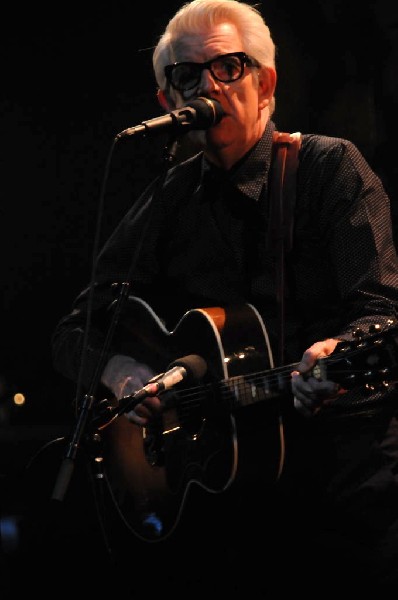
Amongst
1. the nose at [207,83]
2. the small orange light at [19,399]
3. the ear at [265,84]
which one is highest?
the nose at [207,83]

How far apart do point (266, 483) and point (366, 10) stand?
74.1 inches

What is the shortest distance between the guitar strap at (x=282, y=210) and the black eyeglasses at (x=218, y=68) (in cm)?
28

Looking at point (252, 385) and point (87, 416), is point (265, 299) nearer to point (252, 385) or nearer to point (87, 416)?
point (252, 385)

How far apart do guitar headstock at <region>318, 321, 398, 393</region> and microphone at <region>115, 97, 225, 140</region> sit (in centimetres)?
73

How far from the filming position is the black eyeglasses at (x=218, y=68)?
2.77 metres

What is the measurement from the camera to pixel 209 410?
254cm

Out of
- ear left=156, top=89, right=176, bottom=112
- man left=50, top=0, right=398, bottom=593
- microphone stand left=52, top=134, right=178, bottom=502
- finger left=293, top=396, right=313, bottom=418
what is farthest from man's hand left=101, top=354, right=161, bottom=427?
ear left=156, top=89, right=176, bottom=112

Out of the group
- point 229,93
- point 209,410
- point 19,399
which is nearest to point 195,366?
point 209,410

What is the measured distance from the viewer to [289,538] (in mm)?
2572

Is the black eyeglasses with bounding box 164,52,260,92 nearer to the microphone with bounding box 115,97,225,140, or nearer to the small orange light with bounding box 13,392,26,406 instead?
the microphone with bounding box 115,97,225,140

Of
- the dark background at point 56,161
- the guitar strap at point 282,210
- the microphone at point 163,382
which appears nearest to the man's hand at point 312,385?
the guitar strap at point 282,210

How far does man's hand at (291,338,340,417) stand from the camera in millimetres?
2193

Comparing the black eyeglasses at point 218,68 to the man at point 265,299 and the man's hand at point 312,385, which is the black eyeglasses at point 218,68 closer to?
the man at point 265,299

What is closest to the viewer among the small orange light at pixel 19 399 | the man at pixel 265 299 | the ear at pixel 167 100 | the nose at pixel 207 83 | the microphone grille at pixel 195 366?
the man at pixel 265 299
